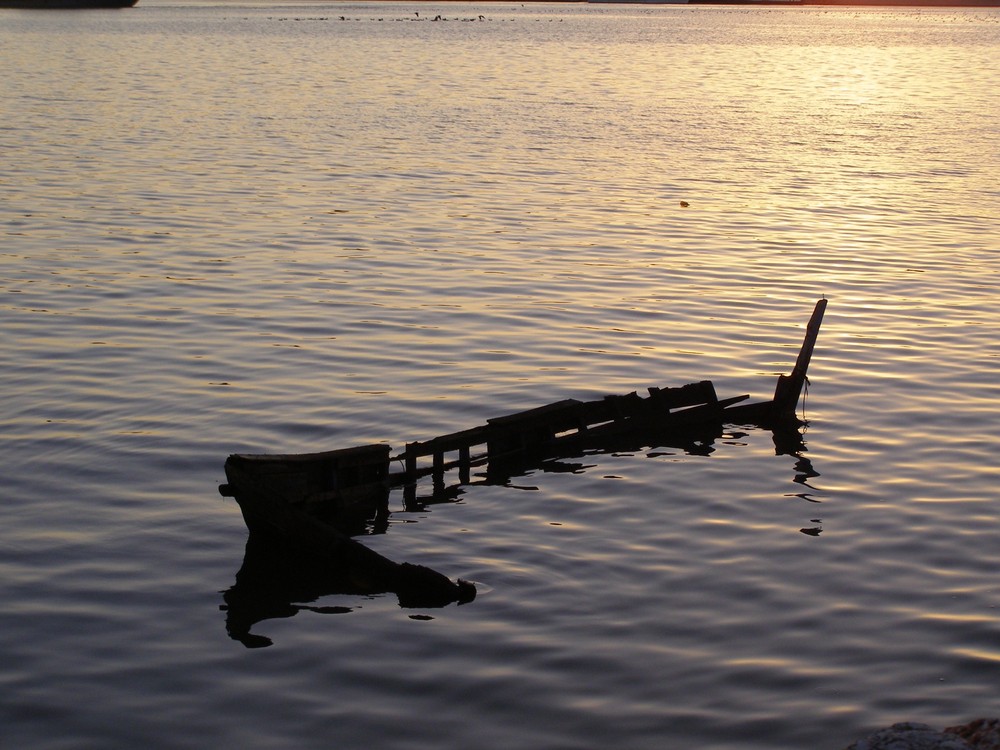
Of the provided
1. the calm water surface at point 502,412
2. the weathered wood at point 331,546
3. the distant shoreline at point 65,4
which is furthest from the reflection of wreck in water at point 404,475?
the distant shoreline at point 65,4

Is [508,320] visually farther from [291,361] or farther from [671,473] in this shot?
[671,473]

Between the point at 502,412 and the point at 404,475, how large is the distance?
3763 millimetres

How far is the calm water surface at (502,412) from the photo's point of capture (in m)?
10.6

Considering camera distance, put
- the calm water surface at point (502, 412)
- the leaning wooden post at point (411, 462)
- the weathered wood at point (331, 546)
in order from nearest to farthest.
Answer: the calm water surface at point (502, 412), the weathered wood at point (331, 546), the leaning wooden post at point (411, 462)

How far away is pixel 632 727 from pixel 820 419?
898 cm

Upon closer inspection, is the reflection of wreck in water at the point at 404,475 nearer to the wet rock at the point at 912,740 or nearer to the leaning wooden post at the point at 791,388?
the leaning wooden post at the point at 791,388

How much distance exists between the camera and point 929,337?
21984mm

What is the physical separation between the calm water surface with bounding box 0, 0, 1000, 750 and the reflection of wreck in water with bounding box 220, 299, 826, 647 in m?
0.24

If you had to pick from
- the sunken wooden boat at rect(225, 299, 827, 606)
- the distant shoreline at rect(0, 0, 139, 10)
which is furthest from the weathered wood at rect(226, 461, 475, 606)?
the distant shoreline at rect(0, 0, 139, 10)

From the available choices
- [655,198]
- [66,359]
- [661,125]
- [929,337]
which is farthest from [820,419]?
[661,125]

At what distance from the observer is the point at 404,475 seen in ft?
47.3

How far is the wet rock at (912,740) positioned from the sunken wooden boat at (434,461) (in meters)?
4.96

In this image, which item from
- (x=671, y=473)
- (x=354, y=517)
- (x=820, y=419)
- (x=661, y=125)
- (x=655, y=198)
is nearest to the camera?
(x=354, y=517)

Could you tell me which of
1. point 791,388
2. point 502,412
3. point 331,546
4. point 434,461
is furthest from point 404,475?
point 791,388
